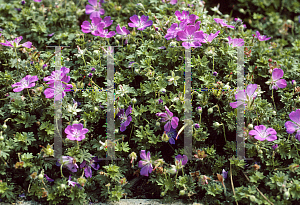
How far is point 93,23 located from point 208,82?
1185 millimetres

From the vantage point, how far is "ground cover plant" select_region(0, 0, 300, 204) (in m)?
2.28

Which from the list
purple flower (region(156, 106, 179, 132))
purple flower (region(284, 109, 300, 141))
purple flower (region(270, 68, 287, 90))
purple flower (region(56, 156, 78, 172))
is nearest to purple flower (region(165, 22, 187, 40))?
purple flower (region(156, 106, 179, 132))

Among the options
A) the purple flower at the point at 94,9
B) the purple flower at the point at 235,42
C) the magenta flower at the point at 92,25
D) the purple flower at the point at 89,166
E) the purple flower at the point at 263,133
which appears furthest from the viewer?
the purple flower at the point at 94,9

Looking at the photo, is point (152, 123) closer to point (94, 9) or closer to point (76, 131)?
point (76, 131)

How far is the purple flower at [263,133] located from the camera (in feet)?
7.36

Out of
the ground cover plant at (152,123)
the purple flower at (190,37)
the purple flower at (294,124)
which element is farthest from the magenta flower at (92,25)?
the purple flower at (294,124)

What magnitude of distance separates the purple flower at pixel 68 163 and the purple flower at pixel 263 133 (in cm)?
130

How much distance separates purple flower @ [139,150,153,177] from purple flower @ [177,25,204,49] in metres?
0.91

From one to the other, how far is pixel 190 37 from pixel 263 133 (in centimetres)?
93

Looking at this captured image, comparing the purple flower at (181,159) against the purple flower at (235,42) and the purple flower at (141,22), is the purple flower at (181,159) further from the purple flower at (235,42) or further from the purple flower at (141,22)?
the purple flower at (141,22)

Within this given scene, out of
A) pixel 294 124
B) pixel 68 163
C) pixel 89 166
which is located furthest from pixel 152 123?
pixel 294 124

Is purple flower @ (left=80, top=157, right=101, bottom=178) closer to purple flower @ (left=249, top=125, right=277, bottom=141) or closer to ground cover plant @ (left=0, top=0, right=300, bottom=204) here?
ground cover plant @ (left=0, top=0, right=300, bottom=204)

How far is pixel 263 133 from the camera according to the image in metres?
2.30

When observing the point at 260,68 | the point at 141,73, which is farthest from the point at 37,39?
the point at 260,68
